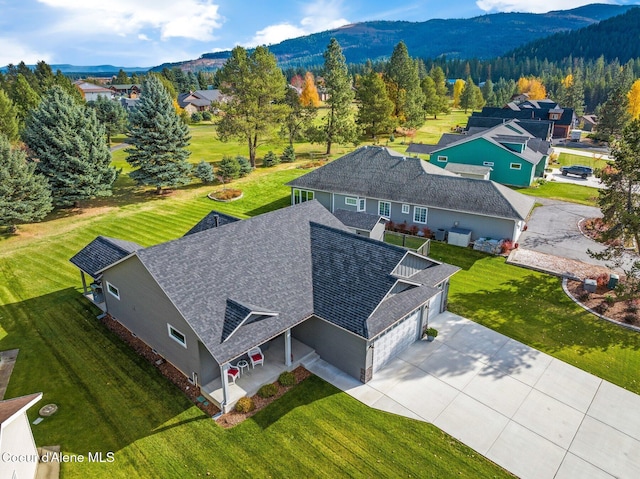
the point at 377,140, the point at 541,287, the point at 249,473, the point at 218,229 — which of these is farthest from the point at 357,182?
the point at 377,140

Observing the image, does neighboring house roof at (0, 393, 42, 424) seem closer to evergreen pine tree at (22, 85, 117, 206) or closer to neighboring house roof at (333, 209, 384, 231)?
neighboring house roof at (333, 209, 384, 231)

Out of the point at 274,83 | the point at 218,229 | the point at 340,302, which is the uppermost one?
the point at 274,83

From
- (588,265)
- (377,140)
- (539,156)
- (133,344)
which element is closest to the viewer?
(133,344)

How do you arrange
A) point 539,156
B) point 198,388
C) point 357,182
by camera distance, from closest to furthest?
point 198,388 < point 357,182 < point 539,156

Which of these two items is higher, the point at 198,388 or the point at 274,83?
the point at 274,83

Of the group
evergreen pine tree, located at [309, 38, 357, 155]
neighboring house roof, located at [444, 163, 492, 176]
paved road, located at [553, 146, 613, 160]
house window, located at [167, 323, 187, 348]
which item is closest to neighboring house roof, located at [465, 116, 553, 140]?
paved road, located at [553, 146, 613, 160]

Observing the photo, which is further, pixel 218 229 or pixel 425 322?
pixel 425 322

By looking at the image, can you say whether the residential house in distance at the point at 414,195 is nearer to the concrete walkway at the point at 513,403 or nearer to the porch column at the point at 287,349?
the concrete walkway at the point at 513,403

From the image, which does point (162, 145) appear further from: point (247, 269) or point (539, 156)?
point (539, 156)
